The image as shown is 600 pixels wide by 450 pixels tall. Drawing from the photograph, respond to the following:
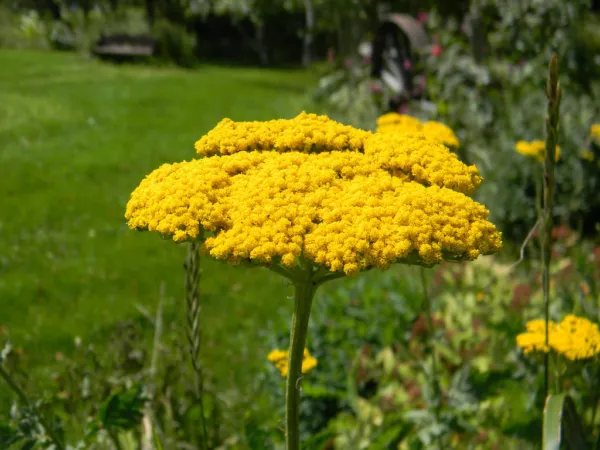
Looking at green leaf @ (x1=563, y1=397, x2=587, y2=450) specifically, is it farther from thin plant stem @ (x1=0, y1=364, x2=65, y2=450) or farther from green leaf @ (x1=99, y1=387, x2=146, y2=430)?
thin plant stem @ (x1=0, y1=364, x2=65, y2=450)

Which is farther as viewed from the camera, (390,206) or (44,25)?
(44,25)

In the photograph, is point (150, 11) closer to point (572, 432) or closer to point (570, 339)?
point (570, 339)

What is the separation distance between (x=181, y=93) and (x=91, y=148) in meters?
6.34

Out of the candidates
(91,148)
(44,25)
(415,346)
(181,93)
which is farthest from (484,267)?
(44,25)

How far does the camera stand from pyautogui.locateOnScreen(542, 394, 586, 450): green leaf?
4.72 ft

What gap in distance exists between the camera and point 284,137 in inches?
67.6

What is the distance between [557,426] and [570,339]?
2.17 feet

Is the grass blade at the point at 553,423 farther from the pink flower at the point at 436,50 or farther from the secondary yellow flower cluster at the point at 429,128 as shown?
the pink flower at the point at 436,50

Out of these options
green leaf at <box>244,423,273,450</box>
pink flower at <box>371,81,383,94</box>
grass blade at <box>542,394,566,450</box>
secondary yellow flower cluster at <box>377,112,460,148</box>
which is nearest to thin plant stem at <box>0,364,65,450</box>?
green leaf at <box>244,423,273,450</box>

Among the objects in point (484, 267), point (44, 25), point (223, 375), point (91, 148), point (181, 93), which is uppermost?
point (44, 25)

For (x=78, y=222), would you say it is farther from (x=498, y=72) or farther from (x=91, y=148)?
(x=498, y=72)

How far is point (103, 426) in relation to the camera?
201 cm

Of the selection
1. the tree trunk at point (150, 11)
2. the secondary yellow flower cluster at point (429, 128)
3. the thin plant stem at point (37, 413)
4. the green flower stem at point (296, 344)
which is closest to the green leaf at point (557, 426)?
the green flower stem at point (296, 344)

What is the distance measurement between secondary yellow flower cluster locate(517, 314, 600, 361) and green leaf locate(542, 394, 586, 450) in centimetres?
26
